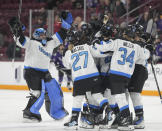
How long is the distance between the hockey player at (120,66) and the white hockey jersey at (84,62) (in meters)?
0.13

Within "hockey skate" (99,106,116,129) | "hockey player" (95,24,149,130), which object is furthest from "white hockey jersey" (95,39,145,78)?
"hockey skate" (99,106,116,129)

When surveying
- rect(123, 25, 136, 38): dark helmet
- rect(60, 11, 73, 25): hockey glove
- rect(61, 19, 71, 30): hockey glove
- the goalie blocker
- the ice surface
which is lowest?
the ice surface

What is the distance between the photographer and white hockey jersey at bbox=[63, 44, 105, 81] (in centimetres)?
557

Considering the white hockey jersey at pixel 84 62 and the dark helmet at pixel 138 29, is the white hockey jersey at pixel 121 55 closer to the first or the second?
the white hockey jersey at pixel 84 62

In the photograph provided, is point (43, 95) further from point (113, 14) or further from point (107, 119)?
point (113, 14)

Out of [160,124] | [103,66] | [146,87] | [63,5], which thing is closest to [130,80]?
[103,66]

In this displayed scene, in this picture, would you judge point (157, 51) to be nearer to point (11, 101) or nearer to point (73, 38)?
point (11, 101)

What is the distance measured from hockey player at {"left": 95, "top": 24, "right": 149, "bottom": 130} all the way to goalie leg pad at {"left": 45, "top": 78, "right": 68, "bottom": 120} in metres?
1.41

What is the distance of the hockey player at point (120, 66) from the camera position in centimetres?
543

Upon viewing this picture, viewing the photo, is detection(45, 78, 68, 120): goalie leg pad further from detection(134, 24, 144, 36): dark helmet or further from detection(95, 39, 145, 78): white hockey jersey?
detection(134, 24, 144, 36): dark helmet

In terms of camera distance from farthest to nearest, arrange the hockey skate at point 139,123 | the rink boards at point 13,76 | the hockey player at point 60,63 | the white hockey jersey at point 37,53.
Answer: the rink boards at point 13,76 → the hockey player at point 60,63 → the white hockey jersey at point 37,53 → the hockey skate at point 139,123

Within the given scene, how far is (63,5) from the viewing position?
43.1ft

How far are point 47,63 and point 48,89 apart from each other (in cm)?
38

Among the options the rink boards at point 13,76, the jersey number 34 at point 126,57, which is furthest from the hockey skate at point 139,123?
the rink boards at point 13,76
